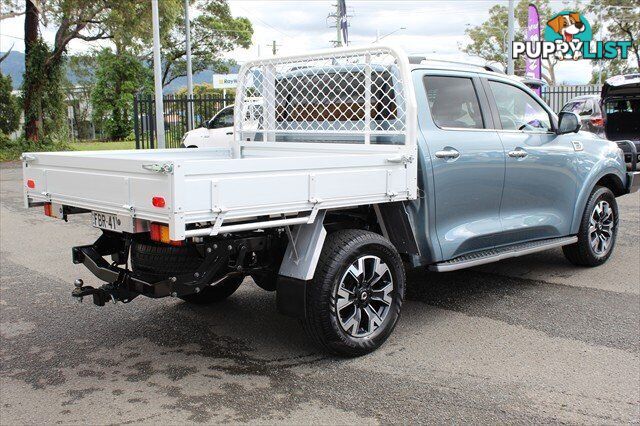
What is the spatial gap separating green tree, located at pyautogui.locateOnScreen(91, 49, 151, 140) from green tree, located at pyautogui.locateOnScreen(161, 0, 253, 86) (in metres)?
2.00

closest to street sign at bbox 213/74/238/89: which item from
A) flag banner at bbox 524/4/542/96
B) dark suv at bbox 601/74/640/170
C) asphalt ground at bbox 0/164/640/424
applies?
flag banner at bbox 524/4/542/96

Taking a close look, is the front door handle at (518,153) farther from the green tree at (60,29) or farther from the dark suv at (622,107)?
the green tree at (60,29)

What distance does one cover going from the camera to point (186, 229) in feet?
11.9

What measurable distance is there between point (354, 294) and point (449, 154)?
1364 mm

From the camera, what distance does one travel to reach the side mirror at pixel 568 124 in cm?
605

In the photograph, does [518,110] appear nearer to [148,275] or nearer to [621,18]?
[148,275]

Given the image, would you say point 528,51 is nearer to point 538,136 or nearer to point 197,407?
point 538,136

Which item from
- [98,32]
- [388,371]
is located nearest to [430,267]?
[388,371]

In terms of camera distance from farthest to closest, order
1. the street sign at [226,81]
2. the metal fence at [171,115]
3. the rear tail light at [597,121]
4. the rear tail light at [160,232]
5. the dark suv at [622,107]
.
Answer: the street sign at [226,81]
the metal fence at [171,115]
the rear tail light at [597,121]
the dark suv at [622,107]
the rear tail light at [160,232]

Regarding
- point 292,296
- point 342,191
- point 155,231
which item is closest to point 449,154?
point 342,191

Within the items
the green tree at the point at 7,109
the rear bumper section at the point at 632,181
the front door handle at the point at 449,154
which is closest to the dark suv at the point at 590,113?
the rear bumper section at the point at 632,181

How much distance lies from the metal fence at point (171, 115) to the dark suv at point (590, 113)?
368 inches

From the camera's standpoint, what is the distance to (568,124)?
605 cm

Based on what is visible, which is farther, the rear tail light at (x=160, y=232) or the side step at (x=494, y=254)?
the side step at (x=494, y=254)
